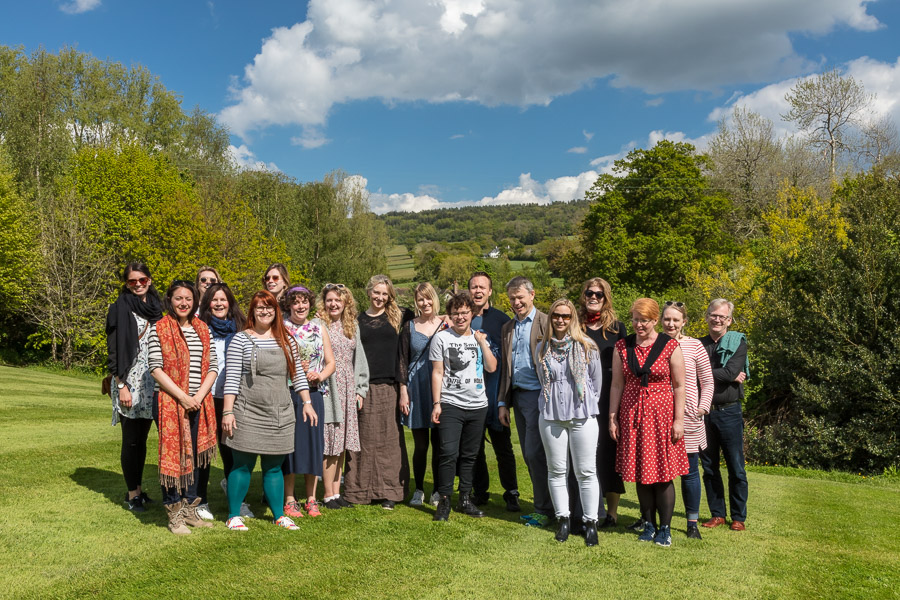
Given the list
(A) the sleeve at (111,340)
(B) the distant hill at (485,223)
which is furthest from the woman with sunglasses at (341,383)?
(B) the distant hill at (485,223)

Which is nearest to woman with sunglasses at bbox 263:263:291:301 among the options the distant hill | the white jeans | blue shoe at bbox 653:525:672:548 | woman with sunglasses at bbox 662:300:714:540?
the white jeans

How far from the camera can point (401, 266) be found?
108 meters

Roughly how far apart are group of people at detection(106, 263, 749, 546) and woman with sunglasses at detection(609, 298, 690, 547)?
0.04 feet

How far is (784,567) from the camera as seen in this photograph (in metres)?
4.66

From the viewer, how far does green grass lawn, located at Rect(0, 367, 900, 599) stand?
404 cm

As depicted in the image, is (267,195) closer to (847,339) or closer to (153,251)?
(153,251)

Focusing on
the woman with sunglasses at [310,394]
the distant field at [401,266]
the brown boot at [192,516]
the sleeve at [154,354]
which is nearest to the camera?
the sleeve at [154,354]

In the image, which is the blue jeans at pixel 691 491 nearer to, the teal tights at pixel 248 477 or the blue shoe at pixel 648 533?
the blue shoe at pixel 648 533

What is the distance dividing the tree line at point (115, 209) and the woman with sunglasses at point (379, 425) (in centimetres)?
2412

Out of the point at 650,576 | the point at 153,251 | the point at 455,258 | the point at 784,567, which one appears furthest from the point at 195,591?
the point at 455,258

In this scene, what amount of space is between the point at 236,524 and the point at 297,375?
1.34 metres

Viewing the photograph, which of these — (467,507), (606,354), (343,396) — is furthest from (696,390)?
(343,396)

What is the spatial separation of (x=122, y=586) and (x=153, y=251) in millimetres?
29307

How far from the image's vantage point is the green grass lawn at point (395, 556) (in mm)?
4035
